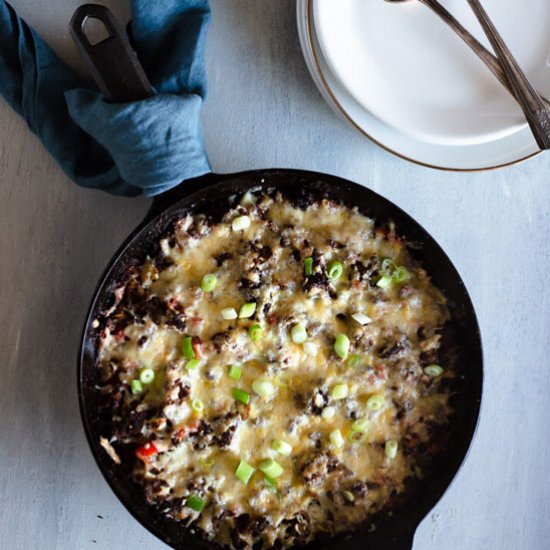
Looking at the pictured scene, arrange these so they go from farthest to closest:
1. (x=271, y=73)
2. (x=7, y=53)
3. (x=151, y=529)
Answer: (x=271, y=73) < (x=7, y=53) < (x=151, y=529)

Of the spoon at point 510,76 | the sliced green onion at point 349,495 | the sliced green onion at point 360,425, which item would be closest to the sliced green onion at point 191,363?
the sliced green onion at point 360,425

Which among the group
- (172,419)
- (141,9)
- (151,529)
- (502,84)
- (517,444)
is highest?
(141,9)

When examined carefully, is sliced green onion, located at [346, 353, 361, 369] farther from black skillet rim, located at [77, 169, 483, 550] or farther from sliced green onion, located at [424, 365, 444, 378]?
black skillet rim, located at [77, 169, 483, 550]

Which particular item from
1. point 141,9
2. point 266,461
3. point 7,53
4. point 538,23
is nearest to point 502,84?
point 538,23

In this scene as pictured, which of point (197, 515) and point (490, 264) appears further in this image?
point (490, 264)

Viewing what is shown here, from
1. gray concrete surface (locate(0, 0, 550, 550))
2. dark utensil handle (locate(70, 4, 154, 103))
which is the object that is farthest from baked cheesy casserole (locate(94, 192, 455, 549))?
dark utensil handle (locate(70, 4, 154, 103))

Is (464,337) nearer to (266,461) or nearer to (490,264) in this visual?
(490,264)

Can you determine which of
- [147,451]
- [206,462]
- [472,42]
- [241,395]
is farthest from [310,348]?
[472,42]
